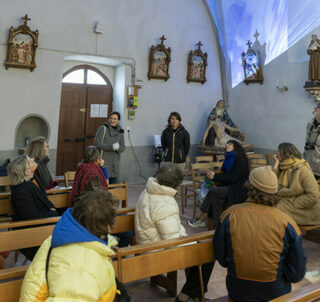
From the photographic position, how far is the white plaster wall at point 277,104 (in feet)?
24.9

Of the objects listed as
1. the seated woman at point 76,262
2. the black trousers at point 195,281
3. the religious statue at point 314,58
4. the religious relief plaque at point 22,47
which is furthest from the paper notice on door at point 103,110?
the seated woman at point 76,262

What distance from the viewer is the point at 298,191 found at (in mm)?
3639

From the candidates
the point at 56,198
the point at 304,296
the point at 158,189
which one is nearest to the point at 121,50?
the point at 56,198

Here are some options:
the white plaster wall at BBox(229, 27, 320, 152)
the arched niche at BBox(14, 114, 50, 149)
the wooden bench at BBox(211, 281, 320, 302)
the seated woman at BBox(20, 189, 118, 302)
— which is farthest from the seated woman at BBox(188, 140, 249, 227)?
the arched niche at BBox(14, 114, 50, 149)

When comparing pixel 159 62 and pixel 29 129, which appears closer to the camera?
pixel 29 129

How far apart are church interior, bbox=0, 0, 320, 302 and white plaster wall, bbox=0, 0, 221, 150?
0.02 m

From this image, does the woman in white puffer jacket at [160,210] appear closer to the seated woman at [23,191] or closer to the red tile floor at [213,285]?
the red tile floor at [213,285]

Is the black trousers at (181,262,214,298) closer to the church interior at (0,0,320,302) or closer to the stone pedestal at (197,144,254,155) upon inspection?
the church interior at (0,0,320,302)

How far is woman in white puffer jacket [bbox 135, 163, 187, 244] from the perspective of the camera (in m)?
2.59

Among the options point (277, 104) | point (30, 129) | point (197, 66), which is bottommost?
point (30, 129)

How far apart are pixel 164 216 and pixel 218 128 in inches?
248

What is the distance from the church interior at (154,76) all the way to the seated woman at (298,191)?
7.36 ft

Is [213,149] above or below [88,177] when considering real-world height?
above

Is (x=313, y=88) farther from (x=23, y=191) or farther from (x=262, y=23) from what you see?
(x=23, y=191)
